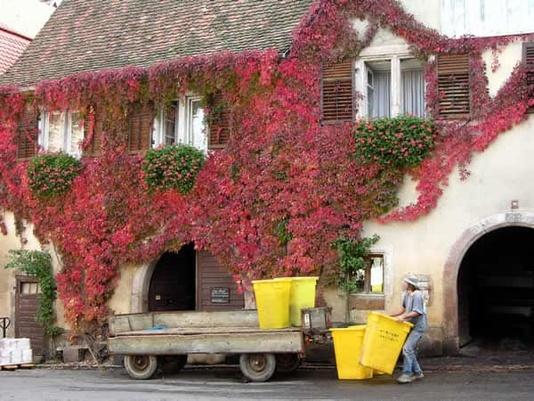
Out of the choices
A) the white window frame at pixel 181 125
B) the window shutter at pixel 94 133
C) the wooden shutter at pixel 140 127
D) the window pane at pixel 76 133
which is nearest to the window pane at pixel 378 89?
the white window frame at pixel 181 125

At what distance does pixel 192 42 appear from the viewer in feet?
58.8

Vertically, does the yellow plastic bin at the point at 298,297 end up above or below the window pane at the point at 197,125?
below

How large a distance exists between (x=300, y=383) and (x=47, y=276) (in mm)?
7862

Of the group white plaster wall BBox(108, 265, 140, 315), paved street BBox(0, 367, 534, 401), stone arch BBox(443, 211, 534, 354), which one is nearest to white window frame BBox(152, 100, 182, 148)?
white plaster wall BBox(108, 265, 140, 315)

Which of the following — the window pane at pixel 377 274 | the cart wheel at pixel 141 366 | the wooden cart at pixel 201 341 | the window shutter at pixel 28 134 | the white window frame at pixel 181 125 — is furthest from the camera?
the window shutter at pixel 28 134

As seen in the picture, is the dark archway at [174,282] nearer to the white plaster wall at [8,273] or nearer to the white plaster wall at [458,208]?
Answer: the white plaster wall at [8,273]

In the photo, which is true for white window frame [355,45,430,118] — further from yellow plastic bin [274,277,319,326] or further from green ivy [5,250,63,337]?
green ivy [5,250,63,337]

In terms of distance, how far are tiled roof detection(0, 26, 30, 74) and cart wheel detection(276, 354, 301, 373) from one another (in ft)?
41.7

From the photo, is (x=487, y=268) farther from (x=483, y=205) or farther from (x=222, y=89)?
(x=222, y=89)

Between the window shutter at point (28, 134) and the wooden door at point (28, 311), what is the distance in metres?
3.03

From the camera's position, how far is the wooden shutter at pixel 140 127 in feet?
58.2

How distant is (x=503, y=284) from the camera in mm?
19125

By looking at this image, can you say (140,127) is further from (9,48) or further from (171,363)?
(9,48)

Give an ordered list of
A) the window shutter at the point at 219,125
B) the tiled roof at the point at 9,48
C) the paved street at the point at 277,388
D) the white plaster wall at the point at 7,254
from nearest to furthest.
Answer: the paved street at the point at 277,388
the window shutter at the point at 219,125
the white plaster wall at the point at 7,254
the tiled roof at the point at 9,48
